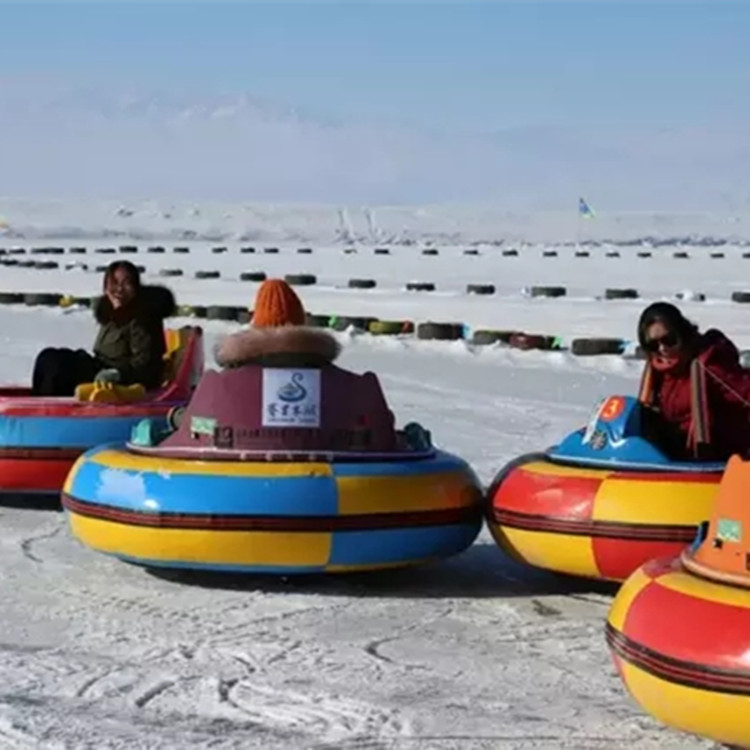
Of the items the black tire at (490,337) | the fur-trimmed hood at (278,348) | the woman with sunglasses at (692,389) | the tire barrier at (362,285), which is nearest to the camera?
the woman with sunglasses at (692,389)

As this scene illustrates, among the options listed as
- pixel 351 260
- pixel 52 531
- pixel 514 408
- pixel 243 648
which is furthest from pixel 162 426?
pixel 351 260

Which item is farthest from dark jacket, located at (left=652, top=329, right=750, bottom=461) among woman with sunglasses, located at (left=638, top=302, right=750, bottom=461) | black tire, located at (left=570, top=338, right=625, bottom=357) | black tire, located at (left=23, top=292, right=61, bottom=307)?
black tire, located at (left=23, top=292, right=61, bottom=307)

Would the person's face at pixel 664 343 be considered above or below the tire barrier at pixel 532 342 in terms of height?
above

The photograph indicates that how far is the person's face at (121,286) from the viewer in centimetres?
887

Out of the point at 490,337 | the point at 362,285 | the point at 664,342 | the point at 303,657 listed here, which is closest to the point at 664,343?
the point at 664,342

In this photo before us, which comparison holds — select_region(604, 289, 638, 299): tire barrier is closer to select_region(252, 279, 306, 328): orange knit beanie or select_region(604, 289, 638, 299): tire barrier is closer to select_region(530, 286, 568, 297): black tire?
select_region(530, 286, 568, 297): black tire

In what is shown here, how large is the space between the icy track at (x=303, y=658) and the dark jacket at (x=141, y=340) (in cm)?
97

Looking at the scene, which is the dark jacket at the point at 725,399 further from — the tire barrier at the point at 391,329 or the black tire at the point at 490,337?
the tire barrier at the point at 391,329

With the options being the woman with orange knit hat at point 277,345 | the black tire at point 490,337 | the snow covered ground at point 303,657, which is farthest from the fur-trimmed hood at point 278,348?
the black tire at point 490,337

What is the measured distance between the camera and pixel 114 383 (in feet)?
28.7

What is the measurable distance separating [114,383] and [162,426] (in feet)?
5.21

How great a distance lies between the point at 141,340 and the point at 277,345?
7.16 feet

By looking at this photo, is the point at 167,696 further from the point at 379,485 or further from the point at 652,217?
the point at 652,217

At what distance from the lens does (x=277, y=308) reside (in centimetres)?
708
